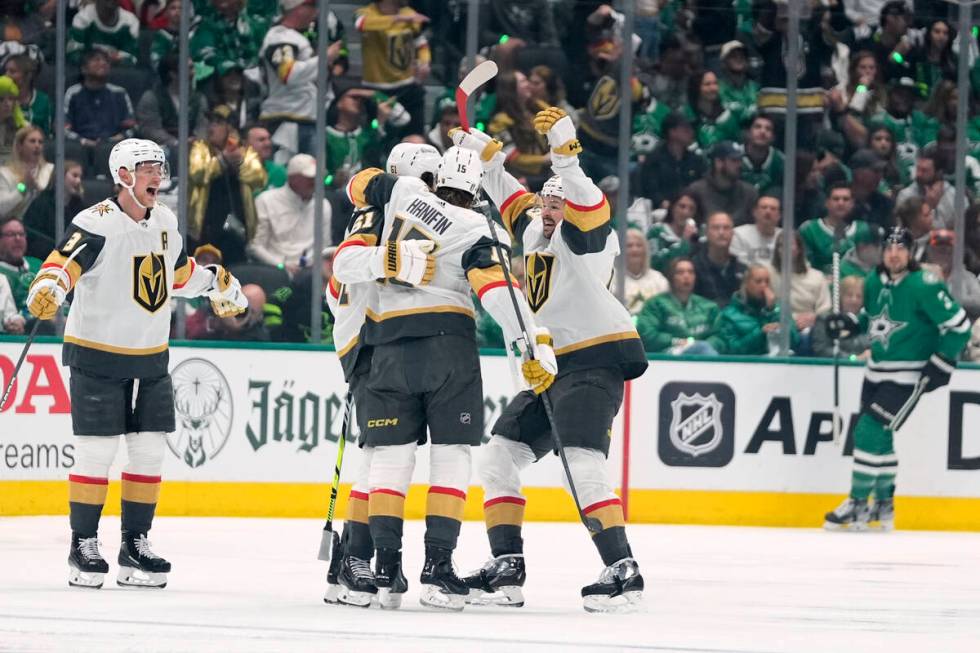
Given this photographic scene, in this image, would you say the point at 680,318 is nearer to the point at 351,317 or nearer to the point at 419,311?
the point at 351,317

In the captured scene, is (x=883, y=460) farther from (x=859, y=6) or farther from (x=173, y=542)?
(x=173, y=542)

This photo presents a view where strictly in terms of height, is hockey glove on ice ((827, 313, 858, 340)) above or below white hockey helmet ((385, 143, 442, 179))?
below

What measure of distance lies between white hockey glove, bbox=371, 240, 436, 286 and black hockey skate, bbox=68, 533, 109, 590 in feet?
4.68

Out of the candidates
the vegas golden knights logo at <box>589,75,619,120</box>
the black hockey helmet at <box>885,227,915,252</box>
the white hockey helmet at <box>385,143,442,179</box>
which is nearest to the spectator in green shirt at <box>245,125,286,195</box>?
the vegas golden knights logo at <box>589,75,619,120</box>

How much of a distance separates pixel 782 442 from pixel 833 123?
80.0 inches

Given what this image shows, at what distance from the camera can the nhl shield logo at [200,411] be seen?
336 inches

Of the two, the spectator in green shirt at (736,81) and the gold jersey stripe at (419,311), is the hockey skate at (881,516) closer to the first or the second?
the spectator in green shirt at (736,81)

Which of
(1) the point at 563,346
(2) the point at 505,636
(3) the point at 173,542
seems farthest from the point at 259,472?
(2) the point at 505,636

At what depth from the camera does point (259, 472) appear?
864 cm

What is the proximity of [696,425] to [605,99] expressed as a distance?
1959mm

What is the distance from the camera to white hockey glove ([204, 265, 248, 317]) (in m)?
6.40

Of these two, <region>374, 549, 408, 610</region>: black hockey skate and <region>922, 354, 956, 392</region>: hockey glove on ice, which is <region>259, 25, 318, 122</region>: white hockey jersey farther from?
<region>374, 549, 408, 610</region>: black hockey skate

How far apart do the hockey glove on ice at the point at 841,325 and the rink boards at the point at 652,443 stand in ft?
0.65

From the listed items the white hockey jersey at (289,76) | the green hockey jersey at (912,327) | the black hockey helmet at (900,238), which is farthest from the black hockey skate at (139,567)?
the black hockey helmet at (900,238)
